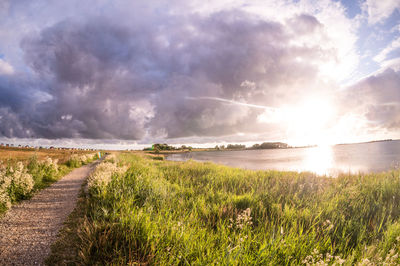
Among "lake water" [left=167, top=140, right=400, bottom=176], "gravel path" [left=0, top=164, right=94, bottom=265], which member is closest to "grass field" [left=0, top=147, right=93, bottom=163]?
"gravel path" [left=0, top=164, right=94, bottom=265]

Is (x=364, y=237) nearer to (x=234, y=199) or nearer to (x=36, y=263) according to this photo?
(x=234, y=199)

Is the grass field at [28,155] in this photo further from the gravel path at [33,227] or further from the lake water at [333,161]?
the lake water at [333,161]

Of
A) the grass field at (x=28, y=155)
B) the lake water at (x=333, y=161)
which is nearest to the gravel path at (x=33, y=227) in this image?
the grass field at (x=28, y=155)

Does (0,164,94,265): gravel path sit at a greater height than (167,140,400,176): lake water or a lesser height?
greater

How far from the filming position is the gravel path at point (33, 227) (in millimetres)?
3666

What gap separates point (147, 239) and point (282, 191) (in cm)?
570

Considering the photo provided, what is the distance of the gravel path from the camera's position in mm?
3666

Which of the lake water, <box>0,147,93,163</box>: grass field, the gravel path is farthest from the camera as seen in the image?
the lake water

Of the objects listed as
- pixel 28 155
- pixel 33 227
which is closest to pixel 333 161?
pixel 33 227

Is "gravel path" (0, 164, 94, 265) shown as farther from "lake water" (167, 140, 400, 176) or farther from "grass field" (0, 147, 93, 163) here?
"lake water" (167, 140, 400, 176)

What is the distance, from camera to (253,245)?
2.98 metres

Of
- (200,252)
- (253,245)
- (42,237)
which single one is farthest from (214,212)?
(42,237)

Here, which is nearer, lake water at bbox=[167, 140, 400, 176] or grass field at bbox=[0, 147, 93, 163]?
grass field at bbox=[0, 147, 93, 163]

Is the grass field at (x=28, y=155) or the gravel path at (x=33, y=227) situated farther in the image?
the grass field at (x=28, y=155)
